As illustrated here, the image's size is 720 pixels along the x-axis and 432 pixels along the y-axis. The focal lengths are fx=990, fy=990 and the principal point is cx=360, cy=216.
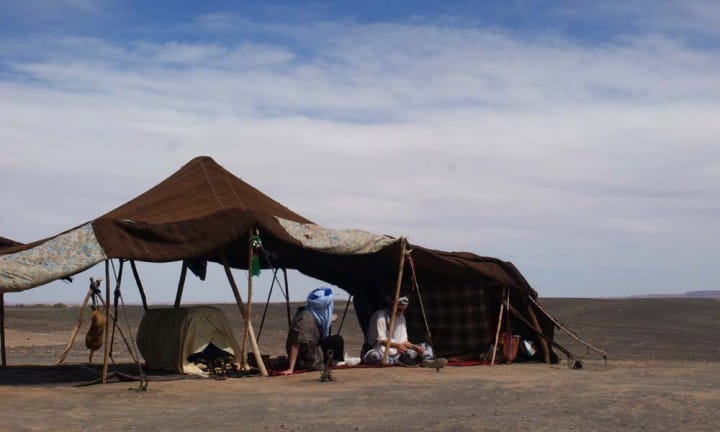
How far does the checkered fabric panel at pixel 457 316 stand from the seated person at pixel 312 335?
2.74 meters

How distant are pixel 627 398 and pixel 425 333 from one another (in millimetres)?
6343

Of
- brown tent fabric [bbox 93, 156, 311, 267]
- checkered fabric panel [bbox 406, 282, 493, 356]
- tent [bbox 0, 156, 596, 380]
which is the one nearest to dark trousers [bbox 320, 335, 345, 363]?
tent [bbox 0, 156, 596, 380]

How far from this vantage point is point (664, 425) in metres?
7.98

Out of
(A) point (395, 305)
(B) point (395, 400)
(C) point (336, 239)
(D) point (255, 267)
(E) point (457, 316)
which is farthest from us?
(E) point (457, 316)

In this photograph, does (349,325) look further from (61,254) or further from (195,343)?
(61,254)

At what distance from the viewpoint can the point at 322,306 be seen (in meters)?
12.8

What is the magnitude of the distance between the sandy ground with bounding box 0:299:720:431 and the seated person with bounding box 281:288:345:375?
314 millimetres

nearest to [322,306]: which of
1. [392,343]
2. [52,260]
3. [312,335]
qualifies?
[312,335]

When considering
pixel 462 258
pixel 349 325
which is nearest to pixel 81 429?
pixel 462 258

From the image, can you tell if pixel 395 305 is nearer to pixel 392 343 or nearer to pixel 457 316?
pixel 392 343

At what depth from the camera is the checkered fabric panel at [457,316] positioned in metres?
15.0

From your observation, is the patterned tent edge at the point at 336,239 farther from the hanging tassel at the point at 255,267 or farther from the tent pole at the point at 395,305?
the hanging tassel at the point at 255,267

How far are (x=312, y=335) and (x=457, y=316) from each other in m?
3.28

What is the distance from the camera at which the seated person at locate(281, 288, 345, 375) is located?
496 inches
